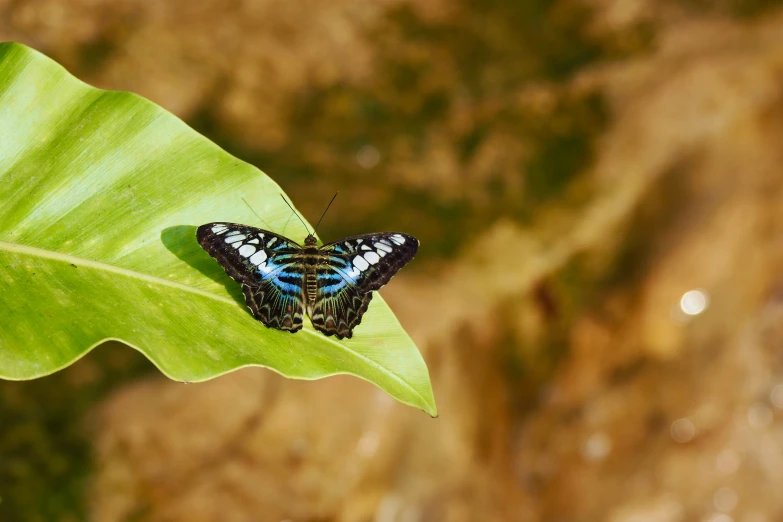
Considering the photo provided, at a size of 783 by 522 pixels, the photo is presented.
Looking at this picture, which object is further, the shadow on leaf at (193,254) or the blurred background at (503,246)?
the blurred background at (503,246)

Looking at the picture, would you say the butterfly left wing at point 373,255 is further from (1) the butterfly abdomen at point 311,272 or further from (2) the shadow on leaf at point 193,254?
(2) the shadow on leaf at point 193,254

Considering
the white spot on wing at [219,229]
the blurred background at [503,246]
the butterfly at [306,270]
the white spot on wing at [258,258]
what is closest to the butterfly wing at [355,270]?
the butterfly at [306,270]

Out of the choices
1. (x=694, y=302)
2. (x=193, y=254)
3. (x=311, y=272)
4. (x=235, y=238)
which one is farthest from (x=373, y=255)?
(x=694, y=302)

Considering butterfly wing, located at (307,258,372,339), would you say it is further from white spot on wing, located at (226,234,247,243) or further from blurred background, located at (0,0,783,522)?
blurred background, located at (0,0,783,522)

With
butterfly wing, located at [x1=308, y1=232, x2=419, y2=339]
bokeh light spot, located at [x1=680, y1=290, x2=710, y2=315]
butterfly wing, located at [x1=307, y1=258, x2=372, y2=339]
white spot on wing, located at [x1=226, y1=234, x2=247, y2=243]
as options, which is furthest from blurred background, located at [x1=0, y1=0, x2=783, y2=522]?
white spot on wing, located at [x1=226, y1=234, x2=247, y2=243]

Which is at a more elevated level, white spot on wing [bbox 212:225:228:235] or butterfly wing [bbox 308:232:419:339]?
butterfly wing [bbox 308:232:419:339]

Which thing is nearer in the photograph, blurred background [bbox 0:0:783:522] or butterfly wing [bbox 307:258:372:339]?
butterfly wing [bbox 307:258:372:339]
